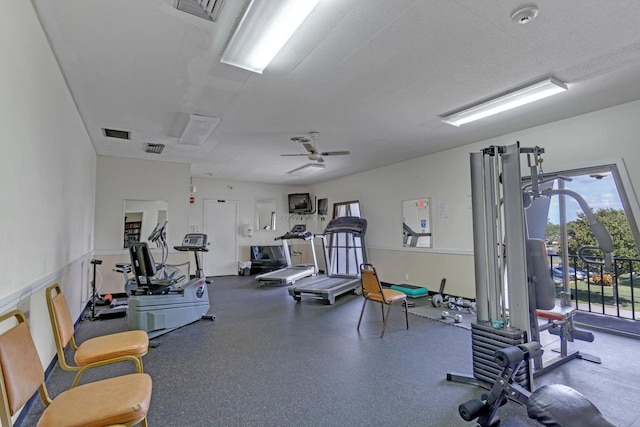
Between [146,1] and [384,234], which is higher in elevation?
[146,1]

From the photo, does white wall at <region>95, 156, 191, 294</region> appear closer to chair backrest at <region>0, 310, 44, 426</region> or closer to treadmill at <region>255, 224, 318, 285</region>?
treadmill at <region>255, 224, 318, 285</region>

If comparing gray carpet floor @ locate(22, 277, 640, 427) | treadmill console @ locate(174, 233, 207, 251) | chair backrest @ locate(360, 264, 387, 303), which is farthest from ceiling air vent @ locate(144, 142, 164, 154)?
chair backrest @ locate(360, 264, 387, 303)

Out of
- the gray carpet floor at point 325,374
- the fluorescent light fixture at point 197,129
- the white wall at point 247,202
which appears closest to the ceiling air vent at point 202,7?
the fluorescent light fixture at point 197,129

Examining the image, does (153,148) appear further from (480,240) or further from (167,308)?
(480,240)

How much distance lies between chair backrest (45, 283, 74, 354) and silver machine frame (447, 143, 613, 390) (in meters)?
2.87

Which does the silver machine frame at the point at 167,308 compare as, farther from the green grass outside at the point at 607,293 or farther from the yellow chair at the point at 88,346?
the green grass outside at the point at 607,293

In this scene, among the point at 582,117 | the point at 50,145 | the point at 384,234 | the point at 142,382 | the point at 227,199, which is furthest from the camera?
the point at 227,199

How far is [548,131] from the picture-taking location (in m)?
4.21

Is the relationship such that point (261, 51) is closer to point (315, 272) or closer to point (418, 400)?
point (418, 400)

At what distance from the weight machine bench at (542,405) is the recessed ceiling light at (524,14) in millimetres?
2186

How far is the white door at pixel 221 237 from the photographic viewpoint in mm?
8203

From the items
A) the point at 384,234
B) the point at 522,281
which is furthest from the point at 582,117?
the point at 384,234

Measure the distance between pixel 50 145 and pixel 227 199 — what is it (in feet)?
19.8

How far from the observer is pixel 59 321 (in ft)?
6.48
